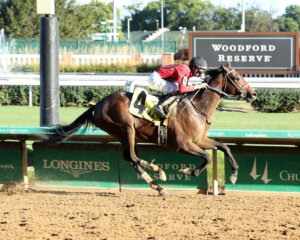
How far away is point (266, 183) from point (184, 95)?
1463 millimetres

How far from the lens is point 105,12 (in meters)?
72.1

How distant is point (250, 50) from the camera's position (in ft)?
42.8

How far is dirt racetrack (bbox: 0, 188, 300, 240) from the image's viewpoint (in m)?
4.82

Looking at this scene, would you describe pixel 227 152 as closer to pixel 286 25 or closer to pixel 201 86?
pixel 201 86

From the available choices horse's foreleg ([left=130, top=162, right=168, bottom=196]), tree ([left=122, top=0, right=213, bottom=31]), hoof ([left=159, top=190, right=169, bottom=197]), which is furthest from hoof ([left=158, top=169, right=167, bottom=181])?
tree ([left=122, top=0, right=213, bottom=31])

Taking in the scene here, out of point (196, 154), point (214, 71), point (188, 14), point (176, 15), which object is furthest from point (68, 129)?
point (176, 15)

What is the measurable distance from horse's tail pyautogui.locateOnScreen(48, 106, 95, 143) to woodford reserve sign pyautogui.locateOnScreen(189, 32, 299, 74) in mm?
6672

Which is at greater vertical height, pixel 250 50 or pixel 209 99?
pixel 250 50

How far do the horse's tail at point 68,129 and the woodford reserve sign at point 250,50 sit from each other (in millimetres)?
6672

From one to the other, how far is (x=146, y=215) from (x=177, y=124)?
127 cm

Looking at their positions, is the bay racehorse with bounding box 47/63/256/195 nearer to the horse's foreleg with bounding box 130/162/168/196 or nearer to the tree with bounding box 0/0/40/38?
the horse's foreleg with bounding box 130/162/168/196

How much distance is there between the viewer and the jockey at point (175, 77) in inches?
249

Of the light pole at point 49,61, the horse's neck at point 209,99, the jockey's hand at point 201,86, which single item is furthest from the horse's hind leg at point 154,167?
the light pole at point 49,61

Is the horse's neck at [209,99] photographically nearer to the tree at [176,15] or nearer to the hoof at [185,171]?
the hoof at [185,171]
